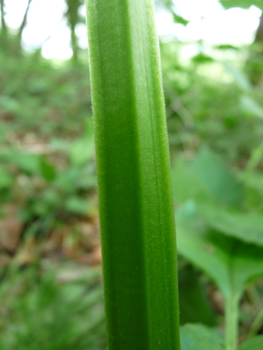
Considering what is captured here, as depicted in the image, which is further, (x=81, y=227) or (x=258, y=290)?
(x=81, y=227)

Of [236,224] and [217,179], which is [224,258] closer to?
[236,224]

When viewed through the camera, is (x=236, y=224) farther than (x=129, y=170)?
Yes

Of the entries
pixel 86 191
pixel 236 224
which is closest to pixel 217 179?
pixel 236 224

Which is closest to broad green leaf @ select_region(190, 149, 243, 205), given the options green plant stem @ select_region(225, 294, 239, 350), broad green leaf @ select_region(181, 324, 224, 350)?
green plant stem @ select_region(225, 294, 239, 350)

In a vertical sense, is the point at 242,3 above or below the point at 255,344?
above

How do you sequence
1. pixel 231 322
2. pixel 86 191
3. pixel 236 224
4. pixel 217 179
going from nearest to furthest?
1. pixel 231 322
2. pixel 236 224
3. pixel 217 179
4. pixel 86 191

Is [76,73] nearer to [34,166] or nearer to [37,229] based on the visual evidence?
[34,166]

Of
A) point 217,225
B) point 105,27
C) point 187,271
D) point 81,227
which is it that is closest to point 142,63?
point 105,27

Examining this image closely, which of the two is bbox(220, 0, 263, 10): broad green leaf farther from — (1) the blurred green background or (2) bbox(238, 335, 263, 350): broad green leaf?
(2) bbox(238, 335, 263, 350): broad green leaf

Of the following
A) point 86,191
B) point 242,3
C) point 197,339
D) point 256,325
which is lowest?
point 256,325
